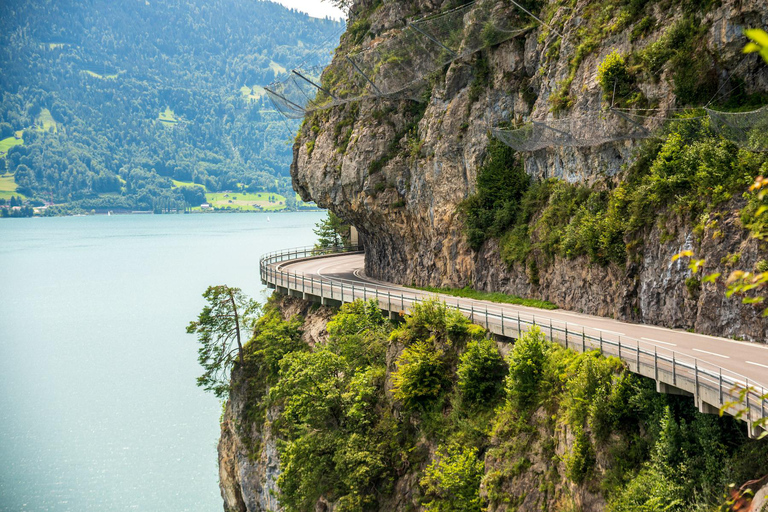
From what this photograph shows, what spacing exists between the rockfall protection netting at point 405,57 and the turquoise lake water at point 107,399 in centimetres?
1851

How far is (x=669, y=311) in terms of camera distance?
79.4ft

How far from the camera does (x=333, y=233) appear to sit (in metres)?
80.3

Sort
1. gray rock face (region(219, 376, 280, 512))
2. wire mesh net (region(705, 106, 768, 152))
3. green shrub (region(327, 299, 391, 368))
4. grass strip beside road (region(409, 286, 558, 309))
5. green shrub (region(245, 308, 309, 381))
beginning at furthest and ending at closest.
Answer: green shrub (region(245, 308, 309, 381))
gray rock face (region(219, 376, 280, 512))
green shrub (region(327, 299, 391, 368))
grass strip beside road (region(409, 286, 558, 309))
wire mesh net (region(705, 106, 768, 152))

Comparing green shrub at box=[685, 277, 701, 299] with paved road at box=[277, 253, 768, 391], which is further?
green shrub at box=[685, 277, 701, 299]

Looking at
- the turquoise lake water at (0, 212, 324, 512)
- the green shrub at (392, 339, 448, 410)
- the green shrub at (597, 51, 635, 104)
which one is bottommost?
the turquoise lake water at (0, 212, 324, 512)

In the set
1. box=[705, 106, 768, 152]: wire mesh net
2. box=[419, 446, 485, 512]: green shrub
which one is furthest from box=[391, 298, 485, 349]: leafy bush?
box=[705, 106, 768, 152]: wire mesh net

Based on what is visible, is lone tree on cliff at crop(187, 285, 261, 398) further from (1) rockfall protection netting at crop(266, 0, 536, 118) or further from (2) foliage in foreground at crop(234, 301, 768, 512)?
(1) rockfall protection netting at crop(266, 0, 536, 118)

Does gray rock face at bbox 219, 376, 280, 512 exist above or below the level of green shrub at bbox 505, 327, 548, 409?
below

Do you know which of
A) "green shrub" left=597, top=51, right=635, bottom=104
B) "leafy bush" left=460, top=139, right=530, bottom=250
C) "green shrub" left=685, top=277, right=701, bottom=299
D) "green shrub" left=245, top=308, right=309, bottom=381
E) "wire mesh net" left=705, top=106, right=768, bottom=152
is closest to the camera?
"wire mesh net" left=705, top=106, right=768, bottom=152

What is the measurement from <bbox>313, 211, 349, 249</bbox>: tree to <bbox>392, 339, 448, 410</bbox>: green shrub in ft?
156

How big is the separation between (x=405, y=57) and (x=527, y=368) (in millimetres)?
24647

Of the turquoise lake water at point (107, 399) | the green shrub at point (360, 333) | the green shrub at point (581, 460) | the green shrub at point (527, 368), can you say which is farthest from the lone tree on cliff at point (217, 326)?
the green shrub at point (581, 460)

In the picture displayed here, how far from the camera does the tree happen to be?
250ft

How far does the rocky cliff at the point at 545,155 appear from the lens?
2348 cm
